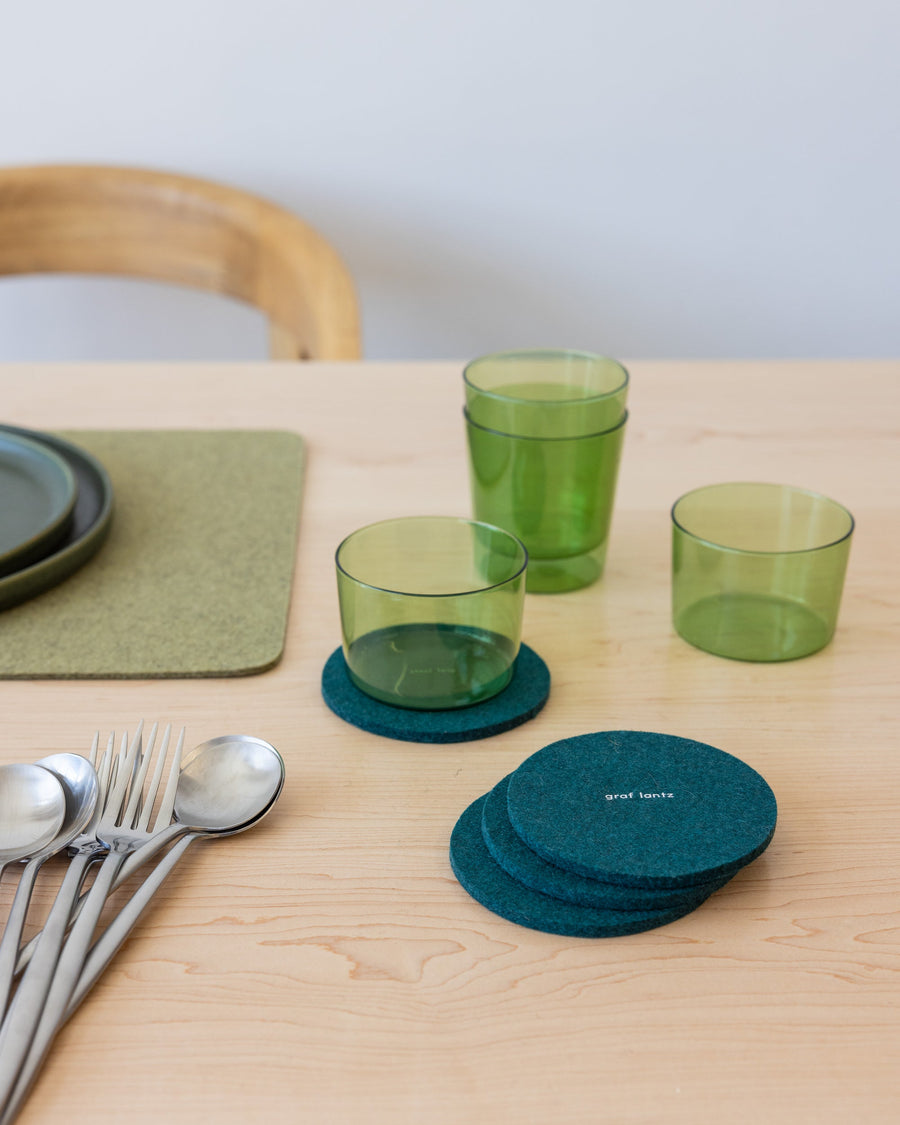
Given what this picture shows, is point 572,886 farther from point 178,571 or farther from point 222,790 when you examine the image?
point 178,571

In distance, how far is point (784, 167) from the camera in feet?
A: 6.26

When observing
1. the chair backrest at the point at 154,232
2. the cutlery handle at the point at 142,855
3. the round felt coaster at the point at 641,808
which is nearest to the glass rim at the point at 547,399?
the round felt coaster at the point at 641,808

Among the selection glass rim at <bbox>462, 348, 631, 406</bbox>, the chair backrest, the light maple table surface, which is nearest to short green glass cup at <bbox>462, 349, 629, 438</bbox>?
glass rim at <bbox>462, 348, 631, 406</bbox>

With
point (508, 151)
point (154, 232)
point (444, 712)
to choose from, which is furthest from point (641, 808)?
point (508, 151)

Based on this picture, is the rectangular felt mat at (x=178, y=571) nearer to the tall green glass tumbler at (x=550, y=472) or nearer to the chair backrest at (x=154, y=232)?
the tall green glass tumbler at (x=550, y=472)

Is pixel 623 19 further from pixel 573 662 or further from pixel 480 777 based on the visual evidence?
pixel 480 777

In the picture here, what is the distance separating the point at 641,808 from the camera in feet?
1.59

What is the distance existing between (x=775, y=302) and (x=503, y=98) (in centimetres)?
63

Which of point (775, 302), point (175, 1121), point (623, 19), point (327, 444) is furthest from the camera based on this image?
point (775, 302)

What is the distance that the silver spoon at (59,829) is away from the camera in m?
0.42

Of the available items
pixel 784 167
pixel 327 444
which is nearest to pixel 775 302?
pixel 784 167

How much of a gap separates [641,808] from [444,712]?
14 cm

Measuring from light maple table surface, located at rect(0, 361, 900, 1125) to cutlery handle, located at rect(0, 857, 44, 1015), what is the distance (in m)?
0.03

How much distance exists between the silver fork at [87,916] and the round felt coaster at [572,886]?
157 mm
